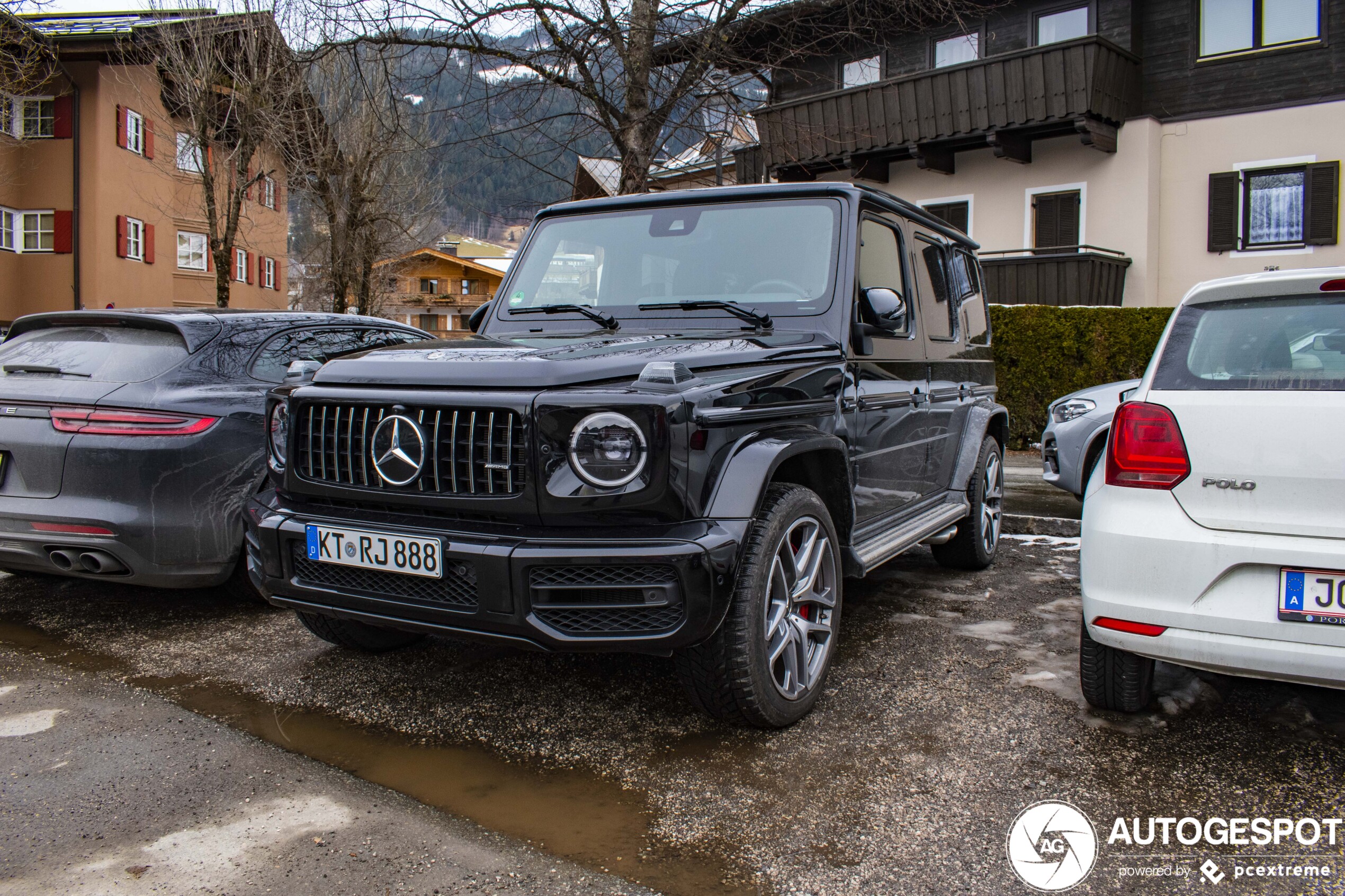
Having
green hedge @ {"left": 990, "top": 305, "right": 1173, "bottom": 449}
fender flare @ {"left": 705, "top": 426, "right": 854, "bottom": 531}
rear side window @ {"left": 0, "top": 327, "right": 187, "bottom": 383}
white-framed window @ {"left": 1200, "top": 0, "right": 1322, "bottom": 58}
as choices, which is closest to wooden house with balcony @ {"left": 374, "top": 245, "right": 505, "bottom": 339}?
white-framed window @ {"left": 1200, "top": 0, "right": 1322, "bottom": 58}

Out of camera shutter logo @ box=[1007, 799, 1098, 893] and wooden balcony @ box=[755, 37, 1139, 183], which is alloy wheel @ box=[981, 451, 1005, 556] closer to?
camera shutter logo @ box=[1007, 799, 1098, 893]

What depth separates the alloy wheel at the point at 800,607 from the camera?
3.11 meters

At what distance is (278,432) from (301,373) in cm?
22

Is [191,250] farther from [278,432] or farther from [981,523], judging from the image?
[278,432]

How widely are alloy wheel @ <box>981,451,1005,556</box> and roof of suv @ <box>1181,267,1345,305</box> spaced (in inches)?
101

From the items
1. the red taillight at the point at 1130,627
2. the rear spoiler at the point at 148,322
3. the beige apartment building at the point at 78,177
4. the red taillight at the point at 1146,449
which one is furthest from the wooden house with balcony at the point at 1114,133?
the beige apartment building at the point at 78,177

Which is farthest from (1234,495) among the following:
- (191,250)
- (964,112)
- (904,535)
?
(191,250)

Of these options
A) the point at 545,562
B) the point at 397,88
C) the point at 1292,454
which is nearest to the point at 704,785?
the point at 545,562

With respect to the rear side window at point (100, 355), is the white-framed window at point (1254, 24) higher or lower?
higher

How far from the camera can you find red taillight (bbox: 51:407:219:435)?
410 cm

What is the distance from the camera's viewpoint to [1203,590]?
2.71 m

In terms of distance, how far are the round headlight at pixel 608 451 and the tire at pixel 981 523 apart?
3.19 m

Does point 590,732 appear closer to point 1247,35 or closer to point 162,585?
point 162,585
